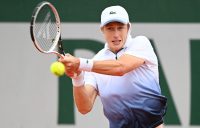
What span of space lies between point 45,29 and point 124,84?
74 centimetres

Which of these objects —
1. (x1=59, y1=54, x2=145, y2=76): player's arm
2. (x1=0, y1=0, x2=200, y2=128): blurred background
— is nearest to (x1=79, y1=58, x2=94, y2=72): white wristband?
(x1=59, y1=54, x2=145, y2=76): player's arm

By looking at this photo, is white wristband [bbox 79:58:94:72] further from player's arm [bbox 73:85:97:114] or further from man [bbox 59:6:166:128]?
player's arm [bbox 73:85:97:114]

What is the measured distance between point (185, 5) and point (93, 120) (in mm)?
1556

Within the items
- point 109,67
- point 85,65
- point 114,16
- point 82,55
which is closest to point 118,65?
point 109,67

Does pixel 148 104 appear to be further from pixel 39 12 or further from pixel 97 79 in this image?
pixel 39 12

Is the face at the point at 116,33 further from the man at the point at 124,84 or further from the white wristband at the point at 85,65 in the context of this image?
the white wristband at the point at 85,65

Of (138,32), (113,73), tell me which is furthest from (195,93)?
(113,73)

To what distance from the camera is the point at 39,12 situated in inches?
193

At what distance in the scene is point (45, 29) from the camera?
16.6 ft

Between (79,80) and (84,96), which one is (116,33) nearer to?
(79,80)

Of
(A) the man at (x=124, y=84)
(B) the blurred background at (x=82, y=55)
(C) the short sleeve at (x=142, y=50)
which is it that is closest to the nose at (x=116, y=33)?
(A) the man at (x=124, y=84)

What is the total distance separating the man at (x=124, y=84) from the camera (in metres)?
5.20

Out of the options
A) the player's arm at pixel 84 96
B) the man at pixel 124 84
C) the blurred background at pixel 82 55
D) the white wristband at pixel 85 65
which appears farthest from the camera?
the blurred background at pixel 82 55

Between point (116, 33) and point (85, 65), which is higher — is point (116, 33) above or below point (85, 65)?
above
